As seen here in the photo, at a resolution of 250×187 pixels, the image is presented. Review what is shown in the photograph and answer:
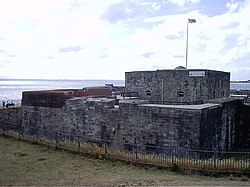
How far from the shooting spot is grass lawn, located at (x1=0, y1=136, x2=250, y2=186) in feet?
41.3

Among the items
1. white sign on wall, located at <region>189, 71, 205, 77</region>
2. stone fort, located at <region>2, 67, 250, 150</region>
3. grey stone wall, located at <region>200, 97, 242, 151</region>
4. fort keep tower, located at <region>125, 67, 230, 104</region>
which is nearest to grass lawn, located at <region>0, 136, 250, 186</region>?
stone fort, located at <region>2, 67, 250, 150</region>

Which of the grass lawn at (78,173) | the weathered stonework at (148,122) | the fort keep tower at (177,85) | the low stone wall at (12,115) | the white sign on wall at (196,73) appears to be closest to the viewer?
the grass lawn at (78,173)

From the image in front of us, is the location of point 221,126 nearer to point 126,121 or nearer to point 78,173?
point 126,121

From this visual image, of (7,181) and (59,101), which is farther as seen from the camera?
(59,101)

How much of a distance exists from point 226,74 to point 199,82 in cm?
585

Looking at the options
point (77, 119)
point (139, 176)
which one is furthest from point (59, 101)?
point (139, 176)

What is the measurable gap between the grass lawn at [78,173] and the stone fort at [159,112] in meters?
5.50

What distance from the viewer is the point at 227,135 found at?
24.2m

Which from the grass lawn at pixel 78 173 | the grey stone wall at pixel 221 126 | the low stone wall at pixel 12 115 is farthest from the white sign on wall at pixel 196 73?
the low stone wall at pixel 12 115

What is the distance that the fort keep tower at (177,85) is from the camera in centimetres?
2405

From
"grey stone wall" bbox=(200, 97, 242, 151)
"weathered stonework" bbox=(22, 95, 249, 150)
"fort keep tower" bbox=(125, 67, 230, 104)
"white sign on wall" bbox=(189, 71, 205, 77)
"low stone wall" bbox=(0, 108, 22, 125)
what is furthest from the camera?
"low stone wall" bbox=(0, 108, 22, 125)

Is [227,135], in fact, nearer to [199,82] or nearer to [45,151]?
[199,82]

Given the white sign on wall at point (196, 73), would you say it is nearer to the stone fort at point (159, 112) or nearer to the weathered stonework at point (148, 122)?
the stone fort at point (159, 112)

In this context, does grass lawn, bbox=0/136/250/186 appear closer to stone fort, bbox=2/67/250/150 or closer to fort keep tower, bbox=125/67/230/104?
stone fort, bbox=2/67/250/150
